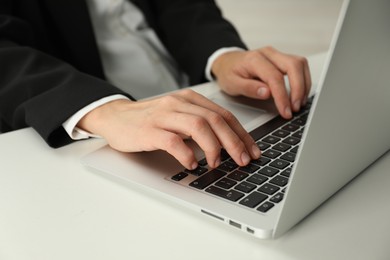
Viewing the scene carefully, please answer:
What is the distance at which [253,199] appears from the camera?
464 mm

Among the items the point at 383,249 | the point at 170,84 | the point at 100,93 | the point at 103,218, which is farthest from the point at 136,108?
the point at 170,84

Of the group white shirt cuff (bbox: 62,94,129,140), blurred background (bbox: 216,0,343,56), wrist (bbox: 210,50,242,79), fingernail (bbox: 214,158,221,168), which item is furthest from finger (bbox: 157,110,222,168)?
blurred background (bbox: 216,0,343,56)

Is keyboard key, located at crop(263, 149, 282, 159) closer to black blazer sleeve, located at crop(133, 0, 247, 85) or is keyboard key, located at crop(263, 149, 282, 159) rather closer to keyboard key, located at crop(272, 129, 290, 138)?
keyboard key, located at crop(272, 129, 290, 138)

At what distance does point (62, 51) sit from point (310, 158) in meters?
0.69

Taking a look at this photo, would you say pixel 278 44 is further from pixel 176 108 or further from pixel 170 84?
pixel 176 108

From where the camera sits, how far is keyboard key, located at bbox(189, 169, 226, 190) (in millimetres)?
498

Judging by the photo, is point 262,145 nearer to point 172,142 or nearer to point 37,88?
point 172,142

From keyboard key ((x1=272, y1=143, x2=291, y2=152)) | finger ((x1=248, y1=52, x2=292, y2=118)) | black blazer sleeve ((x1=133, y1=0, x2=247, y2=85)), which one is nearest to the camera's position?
keyboard key ((x1=272, y1=143, x2=291, y2=152))

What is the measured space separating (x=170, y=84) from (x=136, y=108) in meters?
0.47

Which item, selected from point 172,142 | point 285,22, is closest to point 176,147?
point 172,142

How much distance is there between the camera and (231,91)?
2.55 ft

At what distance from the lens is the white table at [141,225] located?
417 mm

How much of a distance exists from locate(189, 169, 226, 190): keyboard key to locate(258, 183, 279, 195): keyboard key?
5 cm

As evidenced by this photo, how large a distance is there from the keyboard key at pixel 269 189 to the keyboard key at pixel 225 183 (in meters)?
0.03
